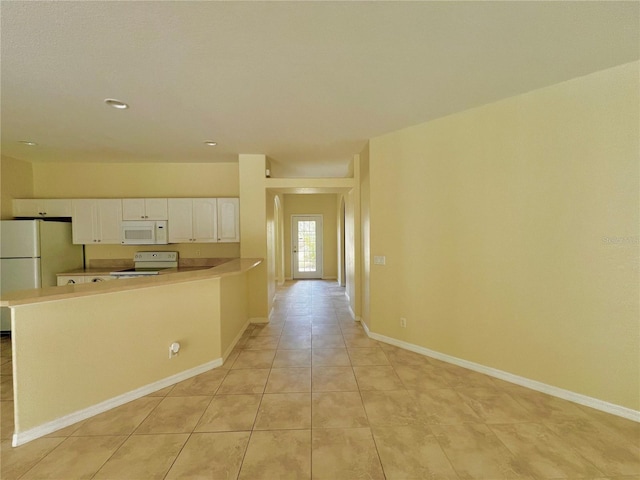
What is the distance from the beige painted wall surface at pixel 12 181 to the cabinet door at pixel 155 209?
1917mm

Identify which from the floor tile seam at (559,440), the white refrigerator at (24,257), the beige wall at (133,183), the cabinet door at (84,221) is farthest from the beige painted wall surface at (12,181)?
the floor tile seam at (559,440)

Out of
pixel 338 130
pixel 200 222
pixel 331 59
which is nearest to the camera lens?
pixel 331 59

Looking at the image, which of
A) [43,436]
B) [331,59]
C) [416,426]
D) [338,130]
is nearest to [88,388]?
[43,436]

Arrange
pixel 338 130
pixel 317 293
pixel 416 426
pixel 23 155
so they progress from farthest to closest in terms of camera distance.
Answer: pixel 317 293, pixel 23 155, pixel 338 130, pixel 416 426

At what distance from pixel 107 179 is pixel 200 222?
1839 millimetres

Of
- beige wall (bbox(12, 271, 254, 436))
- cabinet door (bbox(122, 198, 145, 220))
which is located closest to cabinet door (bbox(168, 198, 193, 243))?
cabinet door (bbox(122, 198, 145, 220))

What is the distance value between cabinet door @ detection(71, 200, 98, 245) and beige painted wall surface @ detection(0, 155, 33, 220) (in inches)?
31.4

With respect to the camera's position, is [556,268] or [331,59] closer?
[331,59]

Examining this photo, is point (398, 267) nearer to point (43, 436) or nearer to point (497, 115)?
point (497, 115)

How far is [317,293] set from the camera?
6.31 metres

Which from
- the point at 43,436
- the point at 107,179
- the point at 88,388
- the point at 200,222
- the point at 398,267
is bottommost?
the point at 43,436

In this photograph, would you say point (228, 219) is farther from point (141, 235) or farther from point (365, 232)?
point (365, 232)

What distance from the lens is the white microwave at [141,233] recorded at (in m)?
4.19

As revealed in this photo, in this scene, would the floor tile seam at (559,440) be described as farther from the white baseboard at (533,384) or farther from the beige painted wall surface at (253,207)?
the beige painted wall surface at (253,207)
